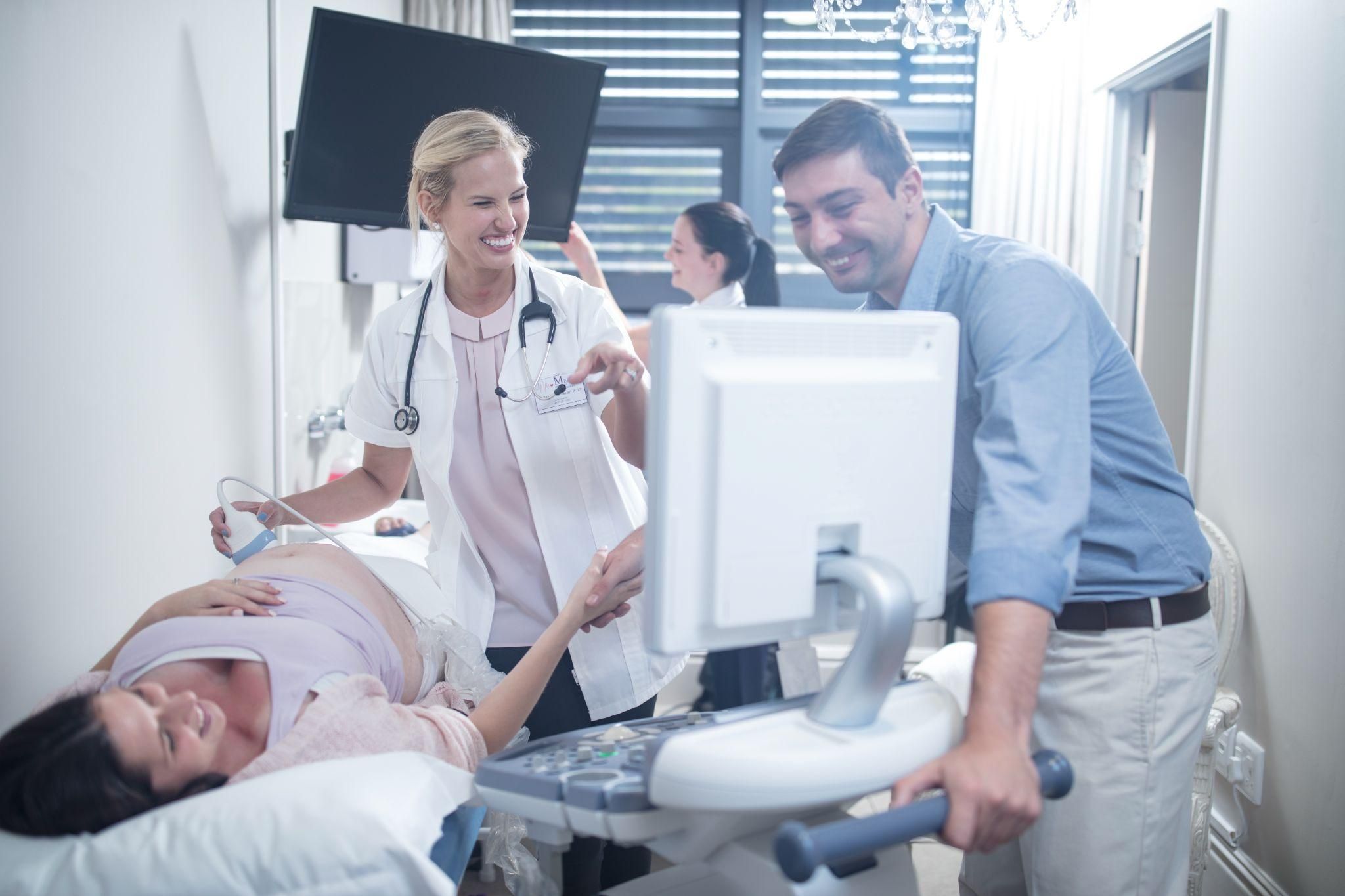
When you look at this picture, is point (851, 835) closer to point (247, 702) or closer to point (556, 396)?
point (247, 702)

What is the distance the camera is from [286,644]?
4.34 ft

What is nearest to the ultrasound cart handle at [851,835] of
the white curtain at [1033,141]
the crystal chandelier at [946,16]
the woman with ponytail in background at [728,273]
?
the crystal chandelier at [946,16]

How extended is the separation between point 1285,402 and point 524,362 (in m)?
1.58

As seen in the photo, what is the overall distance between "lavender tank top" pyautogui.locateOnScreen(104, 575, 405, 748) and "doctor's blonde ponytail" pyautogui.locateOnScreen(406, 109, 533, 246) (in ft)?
2.04

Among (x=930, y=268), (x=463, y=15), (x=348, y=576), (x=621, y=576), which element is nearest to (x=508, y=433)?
(x=348, y=576)

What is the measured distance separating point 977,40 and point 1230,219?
1739mm

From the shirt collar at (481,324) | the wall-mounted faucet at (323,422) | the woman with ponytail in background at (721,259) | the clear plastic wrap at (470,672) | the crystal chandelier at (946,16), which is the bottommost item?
the clear plastic wrap at (470,672)

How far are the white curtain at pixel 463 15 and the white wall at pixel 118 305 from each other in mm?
1519

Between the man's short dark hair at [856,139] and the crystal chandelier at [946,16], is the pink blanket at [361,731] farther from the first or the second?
the crystal chandelier at [946,16]

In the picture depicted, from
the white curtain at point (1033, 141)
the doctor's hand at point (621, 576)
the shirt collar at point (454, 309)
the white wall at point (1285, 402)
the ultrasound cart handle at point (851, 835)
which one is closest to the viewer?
the ultrasound cart handle at point (851, 835)

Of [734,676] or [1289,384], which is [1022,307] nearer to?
[1289,384]

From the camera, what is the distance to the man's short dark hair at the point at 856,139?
4.20ft

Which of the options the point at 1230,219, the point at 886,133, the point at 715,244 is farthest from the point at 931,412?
the point at 715,244

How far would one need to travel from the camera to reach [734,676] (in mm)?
3303
